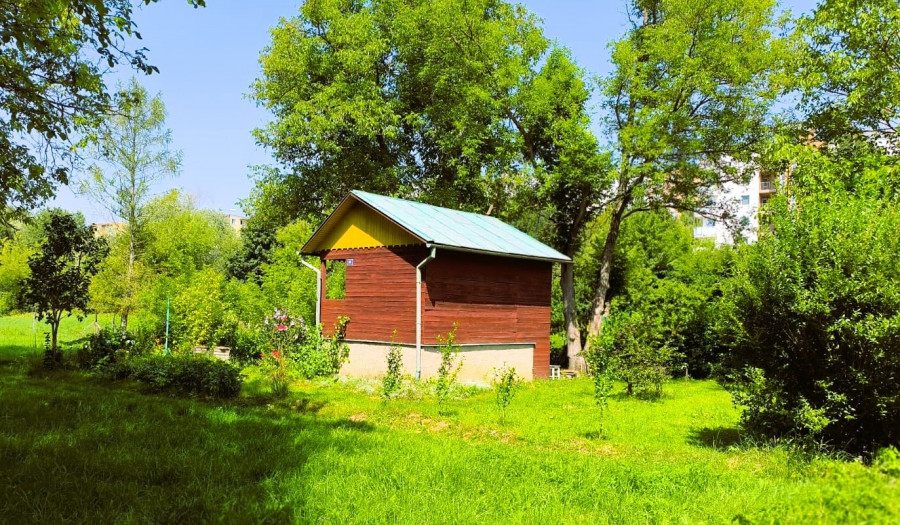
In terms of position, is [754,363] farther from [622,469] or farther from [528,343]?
[528,343]

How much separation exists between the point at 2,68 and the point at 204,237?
3011 cm

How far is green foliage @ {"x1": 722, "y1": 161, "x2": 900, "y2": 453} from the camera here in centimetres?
723

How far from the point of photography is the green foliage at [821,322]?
23.7ft

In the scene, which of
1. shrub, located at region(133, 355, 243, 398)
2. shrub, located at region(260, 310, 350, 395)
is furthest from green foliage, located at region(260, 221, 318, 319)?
shrub, located at region(133, 355, 243, 398)

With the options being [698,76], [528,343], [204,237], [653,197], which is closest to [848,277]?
[528,343]

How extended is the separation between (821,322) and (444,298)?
9957 millimetres

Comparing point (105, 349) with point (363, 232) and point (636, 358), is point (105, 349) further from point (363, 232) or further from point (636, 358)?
point (636, 358)

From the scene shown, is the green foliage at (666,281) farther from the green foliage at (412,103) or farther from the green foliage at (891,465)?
the green foliage at (891,465)

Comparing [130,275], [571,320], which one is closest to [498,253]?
[571,320]

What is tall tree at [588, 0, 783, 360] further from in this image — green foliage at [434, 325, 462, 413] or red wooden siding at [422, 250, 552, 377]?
green foliage at [434, 325, 462, 413]

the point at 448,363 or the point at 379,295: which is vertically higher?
the point at 379,295

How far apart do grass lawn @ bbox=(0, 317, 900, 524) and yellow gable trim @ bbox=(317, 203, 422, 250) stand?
258 inches

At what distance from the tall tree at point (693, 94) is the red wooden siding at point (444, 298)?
6.33m

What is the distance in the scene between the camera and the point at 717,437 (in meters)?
9.94
